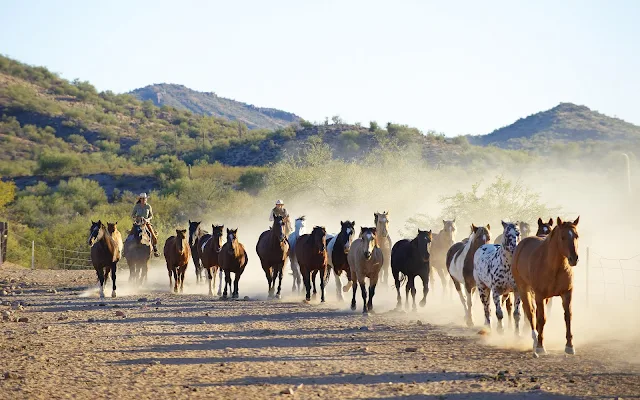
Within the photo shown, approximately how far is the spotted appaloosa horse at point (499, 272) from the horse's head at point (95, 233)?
11416 mm

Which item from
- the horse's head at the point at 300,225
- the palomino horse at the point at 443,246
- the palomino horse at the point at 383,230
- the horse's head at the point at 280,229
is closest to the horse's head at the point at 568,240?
the palomino horse at the point at 383,230

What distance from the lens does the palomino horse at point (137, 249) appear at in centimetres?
2617

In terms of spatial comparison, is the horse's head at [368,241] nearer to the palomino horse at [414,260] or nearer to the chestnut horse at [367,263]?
the chestnut horse at [367,263]

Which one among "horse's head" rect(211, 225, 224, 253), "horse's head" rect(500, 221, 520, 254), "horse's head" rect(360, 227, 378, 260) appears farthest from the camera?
"horse's head" rect(211, 225, 224, 253)

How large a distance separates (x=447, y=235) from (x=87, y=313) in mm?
9618

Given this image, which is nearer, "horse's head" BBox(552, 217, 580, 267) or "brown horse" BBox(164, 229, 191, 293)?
"horse's head" BBox(552, 217, 580, 267)

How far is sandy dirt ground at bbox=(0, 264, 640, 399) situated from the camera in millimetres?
10086

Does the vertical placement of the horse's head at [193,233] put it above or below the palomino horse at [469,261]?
above

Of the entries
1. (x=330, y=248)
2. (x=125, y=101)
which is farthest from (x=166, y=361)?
(x=125, y=101)

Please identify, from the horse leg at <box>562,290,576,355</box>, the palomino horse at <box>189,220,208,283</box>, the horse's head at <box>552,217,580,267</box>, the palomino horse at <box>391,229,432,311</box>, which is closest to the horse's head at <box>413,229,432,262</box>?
the palomino horse at <box>391,229,432,311</box>

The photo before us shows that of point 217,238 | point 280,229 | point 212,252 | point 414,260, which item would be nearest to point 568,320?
point 414,260

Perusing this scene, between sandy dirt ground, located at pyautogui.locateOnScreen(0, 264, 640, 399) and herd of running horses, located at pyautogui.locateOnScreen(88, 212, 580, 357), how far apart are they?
31.5 inches

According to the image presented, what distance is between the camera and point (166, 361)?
12.2 metres

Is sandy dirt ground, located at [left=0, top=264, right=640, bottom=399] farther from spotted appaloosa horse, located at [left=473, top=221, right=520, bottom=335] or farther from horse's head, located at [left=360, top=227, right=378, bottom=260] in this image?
horse's head, located at [left=360, top=227, right=378, bottom=260]
